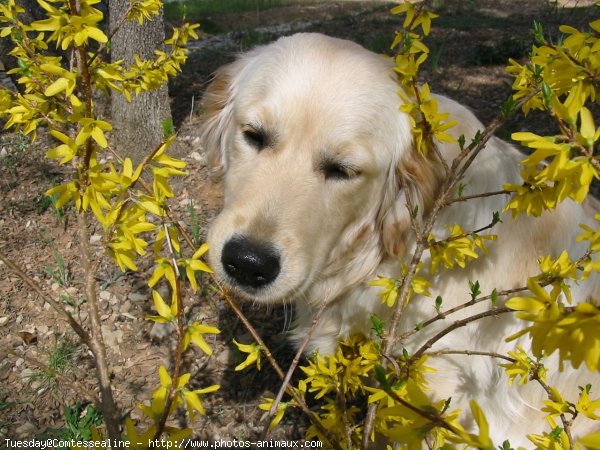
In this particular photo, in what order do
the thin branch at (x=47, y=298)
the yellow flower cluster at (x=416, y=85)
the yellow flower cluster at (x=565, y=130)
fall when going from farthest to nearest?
the yellow flower cluster at (x=416, y=85), the thin branch at (x=47, y=298), the yellow flower cluster at (x=565, y=130)

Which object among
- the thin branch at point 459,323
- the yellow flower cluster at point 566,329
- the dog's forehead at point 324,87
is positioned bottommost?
the thin branch at point 459,323

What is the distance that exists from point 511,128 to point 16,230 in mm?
4156

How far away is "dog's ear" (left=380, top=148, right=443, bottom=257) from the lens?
219cm

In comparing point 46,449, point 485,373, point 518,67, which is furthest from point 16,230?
point 518,67

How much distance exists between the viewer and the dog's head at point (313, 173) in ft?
6.32

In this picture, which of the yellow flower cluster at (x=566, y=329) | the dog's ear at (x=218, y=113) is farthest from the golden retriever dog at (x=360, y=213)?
the yellow flower cluster at (x=566, y=329)

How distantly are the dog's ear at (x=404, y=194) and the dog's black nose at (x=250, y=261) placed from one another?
1.97 ft

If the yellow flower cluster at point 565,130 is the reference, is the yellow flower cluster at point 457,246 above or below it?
below

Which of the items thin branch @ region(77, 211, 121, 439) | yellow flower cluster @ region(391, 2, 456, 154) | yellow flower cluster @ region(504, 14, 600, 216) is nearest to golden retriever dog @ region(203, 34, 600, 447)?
yellow flower cluster @ region(391, 2, 456, 154)

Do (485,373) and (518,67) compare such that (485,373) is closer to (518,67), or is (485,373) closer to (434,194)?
(434,194)

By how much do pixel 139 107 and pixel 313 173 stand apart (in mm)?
2457

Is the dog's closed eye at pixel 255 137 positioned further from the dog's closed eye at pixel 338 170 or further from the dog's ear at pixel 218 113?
the dog's ear at pixel 218 113

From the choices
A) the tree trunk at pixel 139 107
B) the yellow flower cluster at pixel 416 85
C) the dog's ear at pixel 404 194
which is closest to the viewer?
the yellow flower cluster at pixel 416 85

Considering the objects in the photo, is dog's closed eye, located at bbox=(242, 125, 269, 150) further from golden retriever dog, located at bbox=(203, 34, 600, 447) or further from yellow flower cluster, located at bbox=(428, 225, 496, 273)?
yellow flower cluster, located at bbox=(428, 225, 496, 273)
